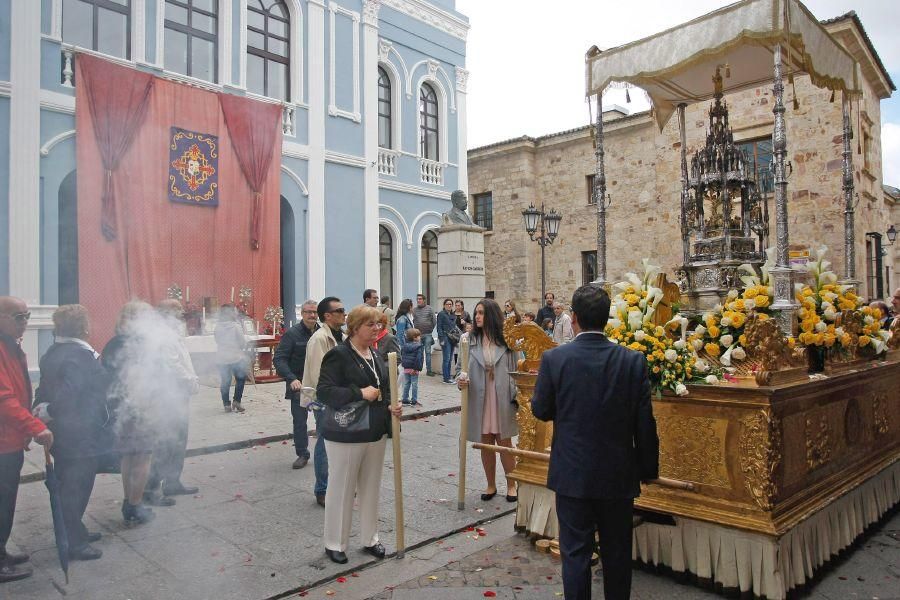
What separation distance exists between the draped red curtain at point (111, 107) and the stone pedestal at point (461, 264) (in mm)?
6607

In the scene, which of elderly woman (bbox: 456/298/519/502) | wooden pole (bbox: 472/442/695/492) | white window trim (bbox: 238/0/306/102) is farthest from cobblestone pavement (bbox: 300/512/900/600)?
white window trim (bbox: 238/0/306/102)

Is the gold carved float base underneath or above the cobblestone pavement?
above

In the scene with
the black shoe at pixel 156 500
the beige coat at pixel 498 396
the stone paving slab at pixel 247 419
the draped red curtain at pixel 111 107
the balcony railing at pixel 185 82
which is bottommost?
the black shoe at pixel 156 500

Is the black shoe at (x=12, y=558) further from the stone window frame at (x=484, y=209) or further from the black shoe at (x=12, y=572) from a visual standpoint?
the stone window frame at (x=484, y=209)

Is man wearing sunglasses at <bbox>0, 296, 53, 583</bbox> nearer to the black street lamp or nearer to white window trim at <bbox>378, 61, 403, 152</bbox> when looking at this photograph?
the black street lamp

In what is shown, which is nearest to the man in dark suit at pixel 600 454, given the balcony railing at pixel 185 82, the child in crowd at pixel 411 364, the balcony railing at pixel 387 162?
the child in crowd at pixel 411 364

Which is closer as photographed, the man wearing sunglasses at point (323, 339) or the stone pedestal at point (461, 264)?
the man wearing sunglasses at point (323, 339)

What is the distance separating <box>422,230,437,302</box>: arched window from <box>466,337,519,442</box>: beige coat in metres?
13.5

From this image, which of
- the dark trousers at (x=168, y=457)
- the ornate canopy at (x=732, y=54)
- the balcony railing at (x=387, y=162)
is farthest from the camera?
the balcony railing at (x=387, y=162)

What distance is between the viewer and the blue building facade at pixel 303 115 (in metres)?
9.62

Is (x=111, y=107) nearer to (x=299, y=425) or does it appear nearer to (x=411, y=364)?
(x=411, y=364)

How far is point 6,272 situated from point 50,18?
504cm

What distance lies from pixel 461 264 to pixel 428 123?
22.8ft

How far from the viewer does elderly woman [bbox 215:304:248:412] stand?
31.8 feet
